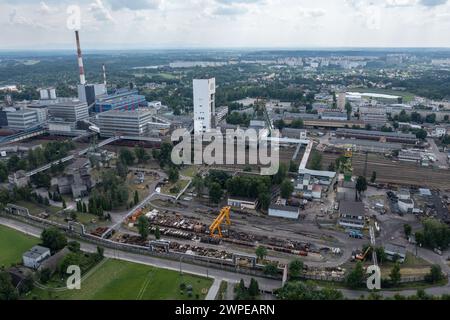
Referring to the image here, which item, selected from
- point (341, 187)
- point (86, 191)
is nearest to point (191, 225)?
point (86, 191)

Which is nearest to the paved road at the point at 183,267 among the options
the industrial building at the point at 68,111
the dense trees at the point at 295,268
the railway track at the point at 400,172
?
the dense trees at the point at 295,268

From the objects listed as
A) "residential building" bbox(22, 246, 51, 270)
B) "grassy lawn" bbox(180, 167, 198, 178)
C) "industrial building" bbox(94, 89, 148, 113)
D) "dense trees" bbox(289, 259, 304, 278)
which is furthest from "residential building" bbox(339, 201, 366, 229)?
"industrial building" bbox(94, 89, 148, 113)

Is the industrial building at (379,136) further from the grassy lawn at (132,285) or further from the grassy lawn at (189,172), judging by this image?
the grassy lawn at (132,285)

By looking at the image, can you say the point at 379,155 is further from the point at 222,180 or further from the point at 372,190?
the point at 222,180

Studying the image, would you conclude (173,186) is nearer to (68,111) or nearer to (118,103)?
(68,111)

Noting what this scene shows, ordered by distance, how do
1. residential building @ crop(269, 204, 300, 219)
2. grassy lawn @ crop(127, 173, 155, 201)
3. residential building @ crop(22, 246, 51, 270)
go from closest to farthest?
1. residential building @ crop(22, 246, 51, 270)
2. residential building @ crop(269, 204, 300, 219)
3. grassy lawn @ crop(127, 173, 155, 201)

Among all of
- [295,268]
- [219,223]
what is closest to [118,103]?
[219,223]

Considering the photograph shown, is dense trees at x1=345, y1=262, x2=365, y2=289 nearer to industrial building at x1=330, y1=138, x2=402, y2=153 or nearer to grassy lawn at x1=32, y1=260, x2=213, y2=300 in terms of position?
grassy lawn at x1=32, y1=260, x2=213, y2=300
